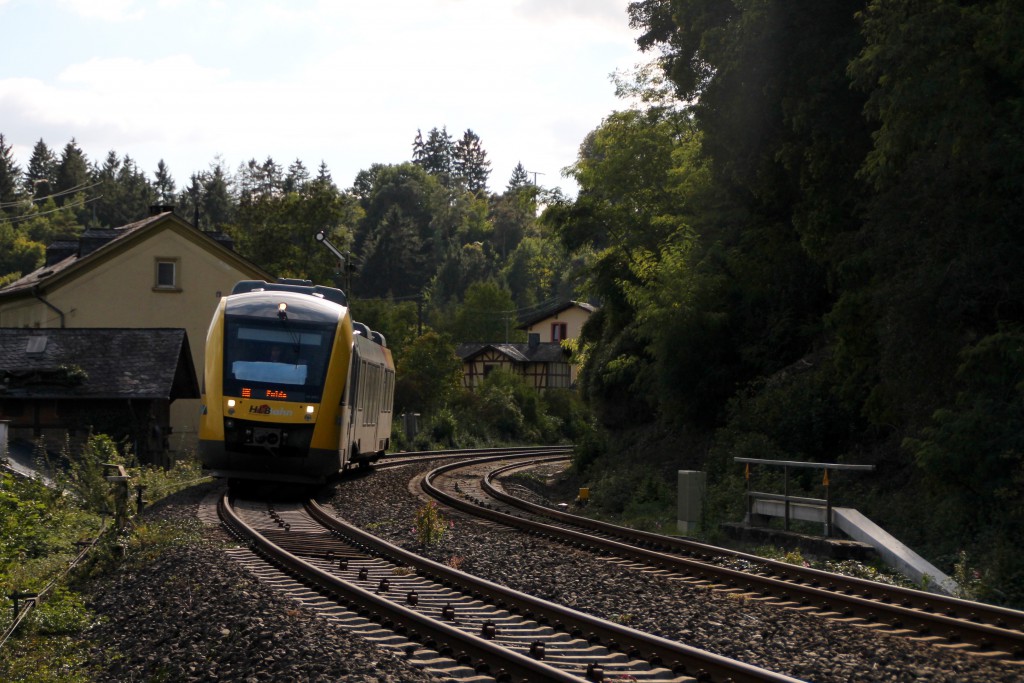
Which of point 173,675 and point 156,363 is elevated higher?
point 156,363

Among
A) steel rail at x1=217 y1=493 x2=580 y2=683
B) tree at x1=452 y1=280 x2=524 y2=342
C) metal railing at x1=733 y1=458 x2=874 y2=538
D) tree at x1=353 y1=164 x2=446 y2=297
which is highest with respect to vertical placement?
tree at x1=353 y1=164 x2=446 y2=297

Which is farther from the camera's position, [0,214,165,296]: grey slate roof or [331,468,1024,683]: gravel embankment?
[0,214,165,296]: grey slate roof

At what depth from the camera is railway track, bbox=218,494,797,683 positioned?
7355 mm

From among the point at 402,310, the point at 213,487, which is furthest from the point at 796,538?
the point at 402,310

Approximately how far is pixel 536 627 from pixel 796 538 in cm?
627

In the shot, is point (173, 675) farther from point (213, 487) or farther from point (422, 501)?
point (213, 487)

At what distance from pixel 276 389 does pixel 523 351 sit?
66.7 m

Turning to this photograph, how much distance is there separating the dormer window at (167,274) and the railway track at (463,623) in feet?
99.1

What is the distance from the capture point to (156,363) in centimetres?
2973

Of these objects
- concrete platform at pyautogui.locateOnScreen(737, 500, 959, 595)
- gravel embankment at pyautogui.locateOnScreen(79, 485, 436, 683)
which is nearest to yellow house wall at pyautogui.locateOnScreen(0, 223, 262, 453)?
concrete platform at pyautogui.locateOnScreen(737, 500, 959, 595)

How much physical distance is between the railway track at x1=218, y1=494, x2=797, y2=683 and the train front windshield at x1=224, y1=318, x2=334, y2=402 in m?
4.99

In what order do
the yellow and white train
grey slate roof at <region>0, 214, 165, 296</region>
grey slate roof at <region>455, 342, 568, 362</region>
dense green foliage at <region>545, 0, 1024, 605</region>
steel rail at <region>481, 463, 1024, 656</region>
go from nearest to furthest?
steel rail at <region>481, 463, 1024, 656</region> < dense green foliage at <region>545, 0, 1024, 605</region> < the yellow and white train < grey slate roof at <region>0, 214, 165, 296</region> < grey slate roof at <region>455, 342, 568, 362</region>

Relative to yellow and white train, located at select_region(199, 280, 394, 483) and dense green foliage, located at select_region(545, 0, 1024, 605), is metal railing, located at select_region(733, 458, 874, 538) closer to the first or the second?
dense green foliage, located at select_region(545, 0, 1024, 605)

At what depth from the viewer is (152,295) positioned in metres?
42.2
